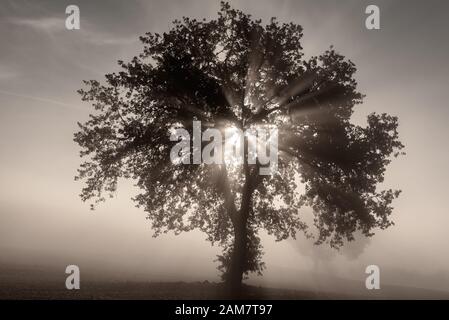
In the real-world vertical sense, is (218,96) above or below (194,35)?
below

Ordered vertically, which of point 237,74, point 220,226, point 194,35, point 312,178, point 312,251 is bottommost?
point 312,251

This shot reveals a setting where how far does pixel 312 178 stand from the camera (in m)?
26.4

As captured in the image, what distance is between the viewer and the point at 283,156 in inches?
1086

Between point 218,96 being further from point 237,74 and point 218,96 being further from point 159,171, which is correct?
point 159,171

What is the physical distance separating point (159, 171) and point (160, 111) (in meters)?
3.92

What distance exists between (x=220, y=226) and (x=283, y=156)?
7.72 meters

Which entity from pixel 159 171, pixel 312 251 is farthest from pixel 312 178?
pixel 312 251

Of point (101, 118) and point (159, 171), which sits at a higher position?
point (101, 118)
